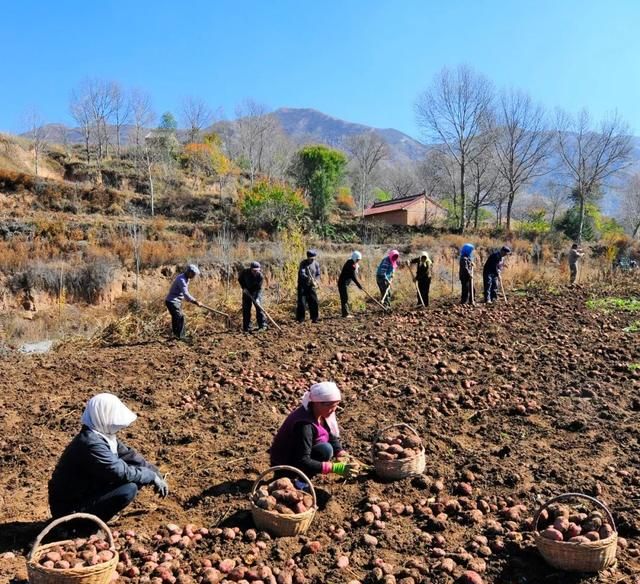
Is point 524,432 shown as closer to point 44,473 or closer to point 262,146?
point 44,473

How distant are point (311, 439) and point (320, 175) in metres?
28.8

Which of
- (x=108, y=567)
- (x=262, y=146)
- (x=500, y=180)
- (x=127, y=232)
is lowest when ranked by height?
(x=108, y=567)

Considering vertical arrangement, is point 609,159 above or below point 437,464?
above

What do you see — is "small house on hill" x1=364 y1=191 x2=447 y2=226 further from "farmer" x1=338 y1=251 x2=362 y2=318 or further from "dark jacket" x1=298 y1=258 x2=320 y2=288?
"dark jacket" x1=298 y1=258 x2=320 y2=288

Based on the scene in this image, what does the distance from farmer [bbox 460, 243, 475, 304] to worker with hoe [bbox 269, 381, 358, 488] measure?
8.61 m

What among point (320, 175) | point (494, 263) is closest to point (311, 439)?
point (494, 263)

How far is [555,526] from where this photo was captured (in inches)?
124

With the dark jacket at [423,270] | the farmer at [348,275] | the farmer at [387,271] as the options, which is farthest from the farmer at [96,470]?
the dark jacket at [423,270]

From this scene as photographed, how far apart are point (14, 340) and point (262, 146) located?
3615 cm

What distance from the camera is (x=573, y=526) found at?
3080mm

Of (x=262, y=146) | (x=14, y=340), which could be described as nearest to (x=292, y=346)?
(x=14, y=340)

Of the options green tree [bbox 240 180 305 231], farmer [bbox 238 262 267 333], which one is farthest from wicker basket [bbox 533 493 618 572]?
green tree [bbox 240 180 305 231]

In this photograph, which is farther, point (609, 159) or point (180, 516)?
point (609, 159)

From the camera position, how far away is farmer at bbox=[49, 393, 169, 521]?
3432mm
